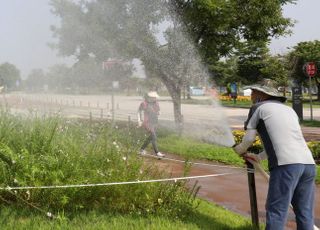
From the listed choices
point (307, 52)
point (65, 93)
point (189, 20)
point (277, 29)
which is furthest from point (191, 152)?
point (307, 52)

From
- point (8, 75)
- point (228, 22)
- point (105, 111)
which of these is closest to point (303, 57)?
point (105, 111)

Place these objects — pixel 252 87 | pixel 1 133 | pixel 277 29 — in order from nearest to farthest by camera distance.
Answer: pixel 252 87 → pixel 1 133 → pixel 277 29

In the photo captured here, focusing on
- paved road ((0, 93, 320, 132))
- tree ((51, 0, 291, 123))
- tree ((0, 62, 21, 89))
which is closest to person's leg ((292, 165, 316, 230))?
paved road ((0, 93, 320, 132))

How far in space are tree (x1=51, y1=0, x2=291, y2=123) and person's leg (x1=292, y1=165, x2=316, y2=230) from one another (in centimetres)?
1015

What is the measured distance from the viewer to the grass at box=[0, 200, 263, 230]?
192 inches

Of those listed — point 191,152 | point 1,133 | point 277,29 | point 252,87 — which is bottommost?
point 191,152

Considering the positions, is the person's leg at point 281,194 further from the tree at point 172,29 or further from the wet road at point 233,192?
the tree at point 172,29

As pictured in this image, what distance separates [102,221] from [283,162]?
6.04 ft

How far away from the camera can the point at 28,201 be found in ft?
17.5

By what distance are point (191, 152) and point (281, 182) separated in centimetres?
754

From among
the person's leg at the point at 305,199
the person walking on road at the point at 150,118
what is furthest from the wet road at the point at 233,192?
the person walking on road at the point at 150,118

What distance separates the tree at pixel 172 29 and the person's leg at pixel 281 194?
10299 millimetres

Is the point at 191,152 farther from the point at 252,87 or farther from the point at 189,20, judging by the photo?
the point at 252,87

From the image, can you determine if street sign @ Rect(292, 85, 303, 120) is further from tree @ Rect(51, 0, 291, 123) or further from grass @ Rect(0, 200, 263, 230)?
grass @ Rect(0, 200, 263, 230)
